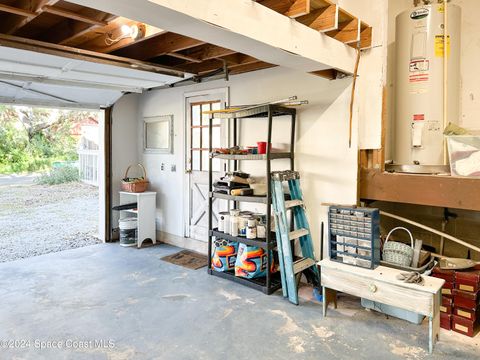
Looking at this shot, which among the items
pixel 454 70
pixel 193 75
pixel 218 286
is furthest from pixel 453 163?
pixel 193 75

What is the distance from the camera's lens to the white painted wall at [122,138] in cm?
530

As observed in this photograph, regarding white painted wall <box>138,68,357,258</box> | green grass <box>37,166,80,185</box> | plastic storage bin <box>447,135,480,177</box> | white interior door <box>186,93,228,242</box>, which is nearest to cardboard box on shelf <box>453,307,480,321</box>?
plastic storage bin <box>447,135,480,177</box>

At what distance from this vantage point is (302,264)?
324 cm

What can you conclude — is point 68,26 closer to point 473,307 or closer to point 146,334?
point 146,334

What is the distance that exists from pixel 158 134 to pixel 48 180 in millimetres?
7153

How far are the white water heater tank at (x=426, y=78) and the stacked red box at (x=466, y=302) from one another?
951 mm

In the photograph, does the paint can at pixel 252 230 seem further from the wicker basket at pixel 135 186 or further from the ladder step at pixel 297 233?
the wicker basket at pixel 135 186

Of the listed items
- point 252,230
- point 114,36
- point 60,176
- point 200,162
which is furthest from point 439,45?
point 60,176

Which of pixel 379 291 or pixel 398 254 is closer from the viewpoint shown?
pixel 379 291

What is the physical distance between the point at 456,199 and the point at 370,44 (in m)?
1.48

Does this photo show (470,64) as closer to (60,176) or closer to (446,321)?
(446,321)

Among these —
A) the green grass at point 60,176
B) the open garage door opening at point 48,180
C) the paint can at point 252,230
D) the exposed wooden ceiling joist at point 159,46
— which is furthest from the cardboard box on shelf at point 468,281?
the green grass at point 60,176

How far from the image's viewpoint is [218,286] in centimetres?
348

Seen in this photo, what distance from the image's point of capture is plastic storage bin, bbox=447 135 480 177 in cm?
248
